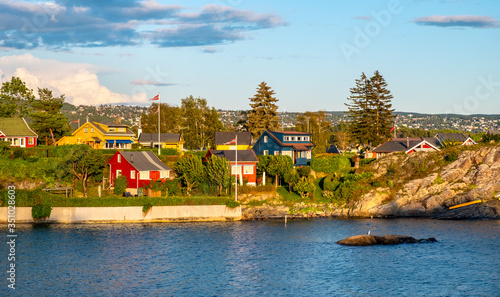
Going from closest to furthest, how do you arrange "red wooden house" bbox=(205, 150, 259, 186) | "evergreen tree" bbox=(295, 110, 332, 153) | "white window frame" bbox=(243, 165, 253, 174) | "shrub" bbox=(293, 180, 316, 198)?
"shrub" bbox=(293, 180, 316, 198) < "red wooden house" bbox=(205, 150, 259, 186) < "white window frame" bbox=(243, 165, 253, 174) < "evergreen tree" bbox=(295, 110, 332, 153)

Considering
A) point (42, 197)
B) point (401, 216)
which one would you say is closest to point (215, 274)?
point (42, 197)

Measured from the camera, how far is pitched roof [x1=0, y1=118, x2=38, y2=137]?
10338 cm

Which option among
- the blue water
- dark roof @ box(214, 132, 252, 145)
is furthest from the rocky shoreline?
dark roof @ box(214, 132, 252, 145)

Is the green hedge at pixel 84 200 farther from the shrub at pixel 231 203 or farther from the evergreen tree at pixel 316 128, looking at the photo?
the evergreen tree at pixel 316 128

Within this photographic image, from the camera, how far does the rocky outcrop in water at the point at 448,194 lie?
7706 centimetres

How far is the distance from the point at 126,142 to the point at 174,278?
68.3m

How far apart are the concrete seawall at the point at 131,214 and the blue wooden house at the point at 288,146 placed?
25.1 meters

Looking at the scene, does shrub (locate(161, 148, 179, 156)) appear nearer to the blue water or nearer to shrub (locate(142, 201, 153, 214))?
shrub (locate(142, 201, 153, 214))

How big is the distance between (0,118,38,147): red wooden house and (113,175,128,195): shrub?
32.4m

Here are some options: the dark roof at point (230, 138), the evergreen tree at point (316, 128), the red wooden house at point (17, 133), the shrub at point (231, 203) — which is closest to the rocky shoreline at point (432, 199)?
the shrub at point (231, 203)

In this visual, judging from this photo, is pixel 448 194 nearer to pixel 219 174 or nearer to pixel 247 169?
pixel 247 169

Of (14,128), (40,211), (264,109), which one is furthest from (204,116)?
(40,211)

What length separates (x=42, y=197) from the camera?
71.1 m

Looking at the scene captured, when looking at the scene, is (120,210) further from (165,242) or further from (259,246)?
(259,246)
